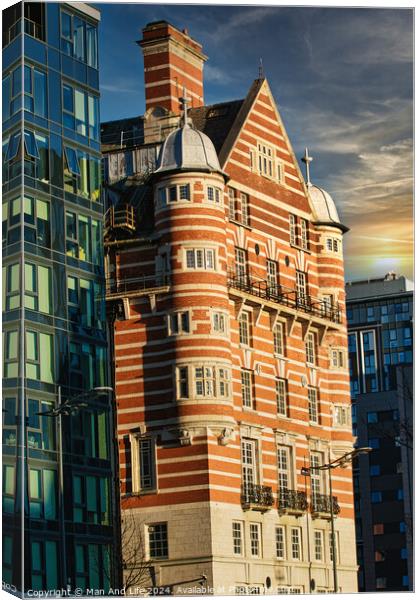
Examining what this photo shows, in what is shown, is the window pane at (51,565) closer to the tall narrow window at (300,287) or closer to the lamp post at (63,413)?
the lamp post at (63,413)

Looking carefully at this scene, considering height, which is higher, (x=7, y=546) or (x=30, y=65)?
(x=30, y=65)

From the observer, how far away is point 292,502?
81375mm

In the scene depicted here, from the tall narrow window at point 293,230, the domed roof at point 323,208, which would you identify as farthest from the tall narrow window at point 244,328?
the domed roof at point 323,208

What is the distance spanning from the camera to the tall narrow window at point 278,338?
274ft

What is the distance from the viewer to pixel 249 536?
77.5 metres

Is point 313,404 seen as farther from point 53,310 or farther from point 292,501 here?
point 53,310

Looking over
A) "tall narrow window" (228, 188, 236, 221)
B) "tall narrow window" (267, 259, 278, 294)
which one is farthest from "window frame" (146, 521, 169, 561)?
"tall narrow window" (228, 188, 236, 221)

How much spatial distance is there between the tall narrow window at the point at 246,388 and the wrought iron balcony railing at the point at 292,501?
441cm

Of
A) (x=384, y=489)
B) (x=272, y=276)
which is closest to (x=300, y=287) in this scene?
(x=272, y=276)

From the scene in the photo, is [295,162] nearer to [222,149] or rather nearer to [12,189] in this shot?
[222,149]

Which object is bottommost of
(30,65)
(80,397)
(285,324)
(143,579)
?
(143,579)

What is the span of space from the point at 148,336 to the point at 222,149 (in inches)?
393

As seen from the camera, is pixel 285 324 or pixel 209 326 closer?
pixel 209 326

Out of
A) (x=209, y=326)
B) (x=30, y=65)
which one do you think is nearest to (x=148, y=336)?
(x=209, y=326)
